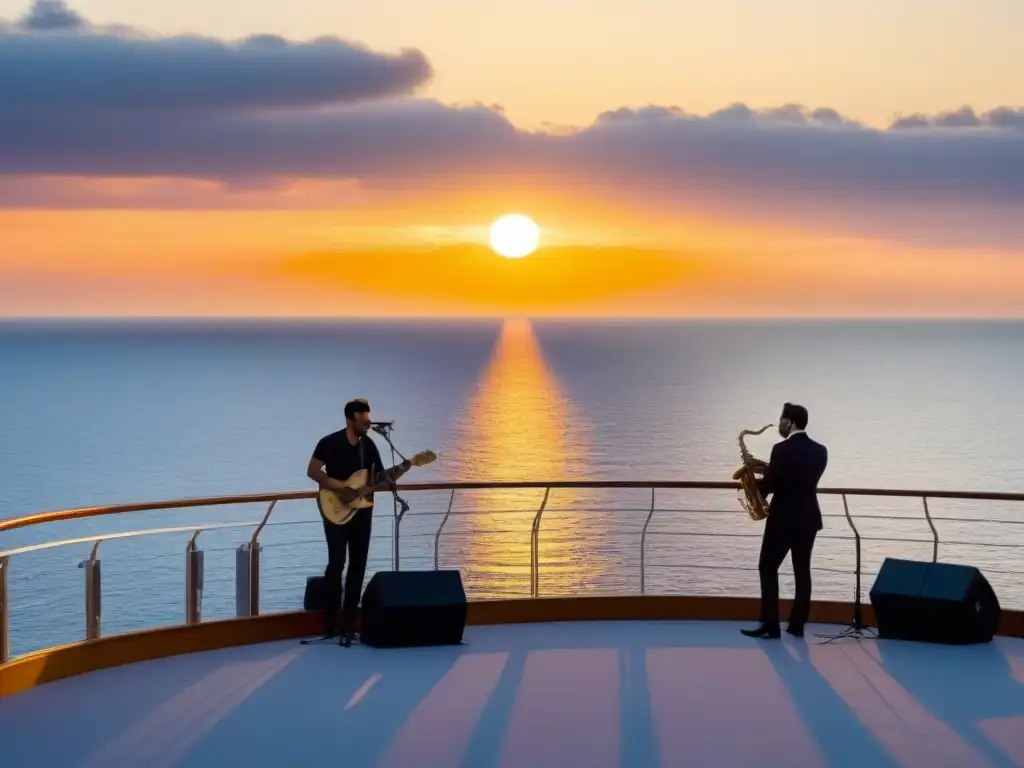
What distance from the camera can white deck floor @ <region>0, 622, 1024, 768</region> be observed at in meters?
6.50

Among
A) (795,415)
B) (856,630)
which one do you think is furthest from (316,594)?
(856,630)

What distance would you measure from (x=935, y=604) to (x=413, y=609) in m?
3.26

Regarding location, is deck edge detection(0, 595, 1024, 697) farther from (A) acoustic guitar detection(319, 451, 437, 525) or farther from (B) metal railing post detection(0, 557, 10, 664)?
(A) acoustic guitar detection(319, 451, 437, 525)

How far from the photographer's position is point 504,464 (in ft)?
217

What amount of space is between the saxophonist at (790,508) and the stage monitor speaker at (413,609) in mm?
1880

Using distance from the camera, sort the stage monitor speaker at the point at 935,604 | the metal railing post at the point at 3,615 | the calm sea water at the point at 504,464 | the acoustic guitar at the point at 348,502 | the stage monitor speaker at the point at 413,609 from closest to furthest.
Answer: the metal railing post at the point at 3,615
the acoustic guitar at the point at 348,502
the stage monitor speaker at the point at 413,609
the stage monitor speaker at the point at 935,604
the calm sea water at the point at 504,464

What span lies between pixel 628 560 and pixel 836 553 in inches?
296

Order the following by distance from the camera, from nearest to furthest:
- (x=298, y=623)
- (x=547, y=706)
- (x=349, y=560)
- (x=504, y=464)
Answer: (x=547, y=706) < (x=349, y=560) < (x=298, y=623) < (x=504, y=464)

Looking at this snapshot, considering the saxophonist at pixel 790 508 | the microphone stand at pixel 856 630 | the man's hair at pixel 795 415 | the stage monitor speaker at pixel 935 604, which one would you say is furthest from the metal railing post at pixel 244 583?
the stage monitor speaker at pixel 935 604

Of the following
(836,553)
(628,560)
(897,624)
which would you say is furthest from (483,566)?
(897,624)

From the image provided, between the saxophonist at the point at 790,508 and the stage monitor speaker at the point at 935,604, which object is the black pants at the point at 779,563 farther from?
the stage monitor speaker at the point at 935,604

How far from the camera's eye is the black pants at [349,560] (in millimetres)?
8688

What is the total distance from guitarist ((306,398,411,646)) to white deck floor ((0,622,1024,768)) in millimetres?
407

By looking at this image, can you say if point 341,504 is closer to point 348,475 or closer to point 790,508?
point 348,475
